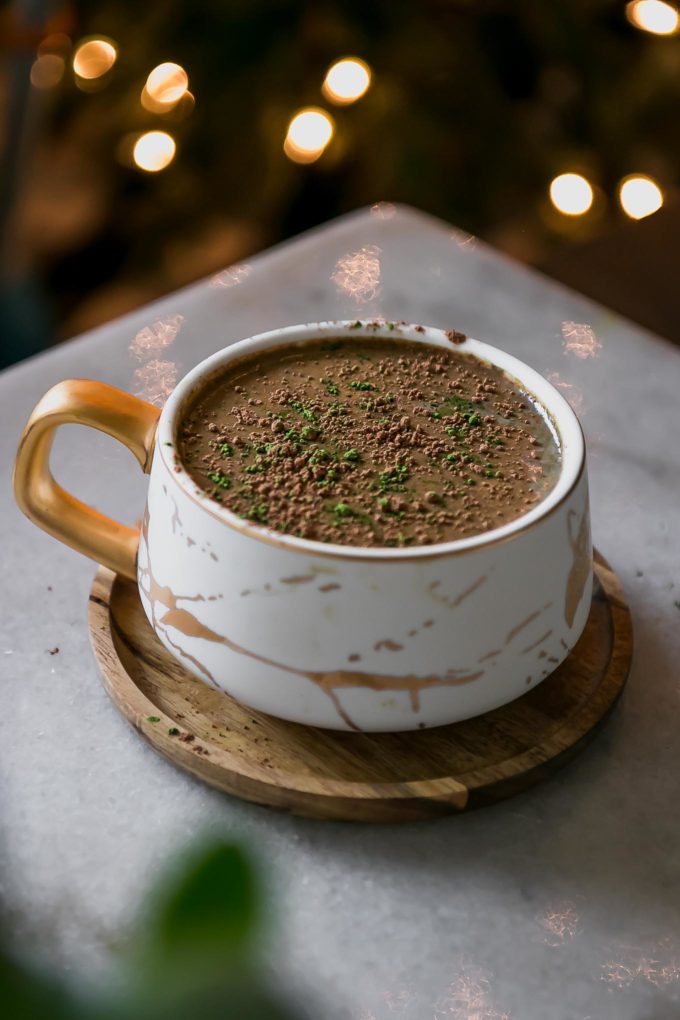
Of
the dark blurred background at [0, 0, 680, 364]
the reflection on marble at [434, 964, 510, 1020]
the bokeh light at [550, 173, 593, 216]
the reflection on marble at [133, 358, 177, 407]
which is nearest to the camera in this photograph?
the reflection on marble at [434, 964, 510, 1020]

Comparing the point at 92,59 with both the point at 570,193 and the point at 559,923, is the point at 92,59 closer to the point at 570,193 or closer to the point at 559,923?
the point at 570,193

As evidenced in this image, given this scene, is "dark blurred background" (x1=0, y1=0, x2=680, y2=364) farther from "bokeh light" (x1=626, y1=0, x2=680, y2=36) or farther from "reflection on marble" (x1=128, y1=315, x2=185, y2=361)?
"reflection on marble" (x1=128, y1=315, x2=185, y2=361)

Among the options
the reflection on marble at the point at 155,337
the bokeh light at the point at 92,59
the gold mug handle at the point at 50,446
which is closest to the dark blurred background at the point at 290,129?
the bokeh light at the point at 92,59

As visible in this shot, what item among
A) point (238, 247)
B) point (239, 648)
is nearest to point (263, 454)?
point (239, 648)

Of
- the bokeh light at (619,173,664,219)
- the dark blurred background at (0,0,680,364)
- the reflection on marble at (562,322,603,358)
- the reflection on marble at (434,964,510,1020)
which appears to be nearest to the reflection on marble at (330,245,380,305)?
the reflection on marble at (562,322,603,358)

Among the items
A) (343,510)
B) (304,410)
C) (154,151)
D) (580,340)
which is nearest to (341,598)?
(343,510)

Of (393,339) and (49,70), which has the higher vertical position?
(393,339)
